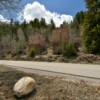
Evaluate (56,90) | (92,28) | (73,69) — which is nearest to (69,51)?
(92,28)

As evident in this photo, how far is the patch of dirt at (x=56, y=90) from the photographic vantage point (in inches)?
479

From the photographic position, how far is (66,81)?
46.9 feet

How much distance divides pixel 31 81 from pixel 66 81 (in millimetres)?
1461

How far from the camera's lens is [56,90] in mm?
13367

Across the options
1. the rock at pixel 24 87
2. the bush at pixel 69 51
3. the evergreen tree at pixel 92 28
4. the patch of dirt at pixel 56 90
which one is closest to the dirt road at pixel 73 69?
the patch of dirt at pixel 56 90

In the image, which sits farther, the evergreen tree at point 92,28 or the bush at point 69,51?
the bush at point 69,51

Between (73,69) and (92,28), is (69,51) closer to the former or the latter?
(92,28)

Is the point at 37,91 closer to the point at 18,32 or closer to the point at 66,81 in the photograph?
the point at 66,81

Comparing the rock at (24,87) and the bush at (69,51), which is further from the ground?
the bush at (69,51)

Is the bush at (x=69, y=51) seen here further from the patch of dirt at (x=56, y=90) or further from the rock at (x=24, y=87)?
the rock at (x=24, y=87)

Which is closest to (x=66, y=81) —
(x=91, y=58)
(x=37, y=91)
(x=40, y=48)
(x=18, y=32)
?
(x=37, y=91)

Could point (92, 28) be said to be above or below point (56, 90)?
above

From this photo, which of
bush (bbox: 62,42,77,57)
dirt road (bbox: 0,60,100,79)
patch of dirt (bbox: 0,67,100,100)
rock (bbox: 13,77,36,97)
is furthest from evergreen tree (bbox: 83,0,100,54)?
rock (bbox: 13,77,36,97)

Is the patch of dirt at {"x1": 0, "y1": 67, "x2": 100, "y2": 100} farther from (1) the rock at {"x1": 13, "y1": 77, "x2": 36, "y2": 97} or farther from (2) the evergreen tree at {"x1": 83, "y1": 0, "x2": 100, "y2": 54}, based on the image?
(2) the evergreen tree at {"x1": 83, "y1": 0, "x2": 100, "y2": 54}
